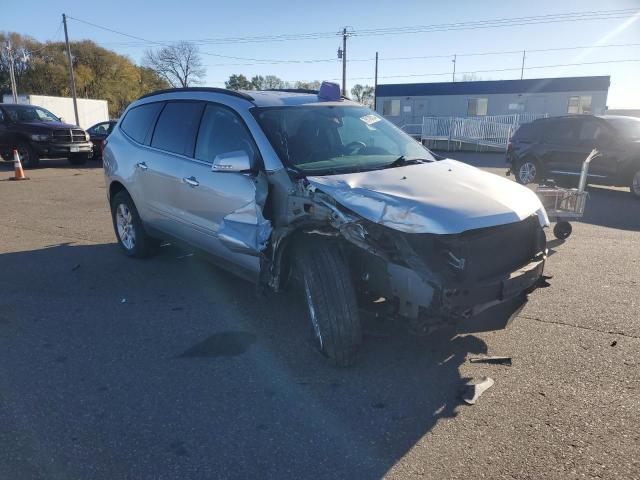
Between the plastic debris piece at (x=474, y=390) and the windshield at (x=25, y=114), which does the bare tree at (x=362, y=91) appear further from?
the plastic debris piece at (x=474, y=390)

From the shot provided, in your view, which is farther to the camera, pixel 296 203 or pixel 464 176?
pixel 464 176

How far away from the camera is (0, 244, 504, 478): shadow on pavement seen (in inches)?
99.3

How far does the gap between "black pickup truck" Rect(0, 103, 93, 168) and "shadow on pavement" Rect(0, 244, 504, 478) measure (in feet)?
41.8

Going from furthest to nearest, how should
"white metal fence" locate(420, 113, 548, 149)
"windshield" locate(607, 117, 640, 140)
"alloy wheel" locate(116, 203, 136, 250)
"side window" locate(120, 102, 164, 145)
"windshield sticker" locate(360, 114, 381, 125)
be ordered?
"white metal fence" locate(420, 113, 548, 149), "windshield" locate(607, 117, 640, 140), "alloy wheel" locate(116, 203, 136, 250), "side window" locate(120, 102, 164, 145), "windshield sticker" locate(360, 114, 381, 125)

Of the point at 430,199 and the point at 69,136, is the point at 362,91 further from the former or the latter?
the point at 430,199

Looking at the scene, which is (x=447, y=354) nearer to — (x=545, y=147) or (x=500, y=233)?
(x=500, y=233)

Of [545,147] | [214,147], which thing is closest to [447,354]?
[214,147]

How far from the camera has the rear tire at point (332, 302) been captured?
3.16m

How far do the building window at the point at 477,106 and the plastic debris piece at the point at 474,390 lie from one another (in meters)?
33.3

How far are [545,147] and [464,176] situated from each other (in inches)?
373

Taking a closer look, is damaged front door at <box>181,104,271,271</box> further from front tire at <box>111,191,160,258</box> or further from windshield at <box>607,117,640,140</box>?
windshield at <box>607,117,640,140</box>

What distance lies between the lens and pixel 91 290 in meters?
4.92

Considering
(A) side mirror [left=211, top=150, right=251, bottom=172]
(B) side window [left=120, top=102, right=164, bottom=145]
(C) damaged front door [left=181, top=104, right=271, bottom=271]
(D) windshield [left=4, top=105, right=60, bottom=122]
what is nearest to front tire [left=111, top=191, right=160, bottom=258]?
(B) side window [left=120, top=102, right=164, bottom=145]

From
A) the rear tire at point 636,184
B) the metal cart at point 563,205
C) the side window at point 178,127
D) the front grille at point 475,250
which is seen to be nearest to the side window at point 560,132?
the rear tire at point 636,184
